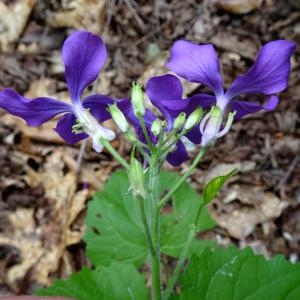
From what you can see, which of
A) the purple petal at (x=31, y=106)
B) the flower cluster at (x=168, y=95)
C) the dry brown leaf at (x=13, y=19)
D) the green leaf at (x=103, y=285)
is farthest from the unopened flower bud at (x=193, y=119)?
the dry brown leaf at (x=13, y=19)

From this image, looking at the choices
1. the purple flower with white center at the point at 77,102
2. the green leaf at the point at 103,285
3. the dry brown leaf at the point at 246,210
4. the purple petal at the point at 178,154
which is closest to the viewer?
the purple flower with white center at the point at 77,102

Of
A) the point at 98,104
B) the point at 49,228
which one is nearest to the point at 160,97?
the point at 98,104

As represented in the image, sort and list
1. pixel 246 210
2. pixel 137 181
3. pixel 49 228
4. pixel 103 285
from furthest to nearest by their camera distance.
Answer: pixel 246 210, pixel 49 228, pixel 103 285, pixel 137 181

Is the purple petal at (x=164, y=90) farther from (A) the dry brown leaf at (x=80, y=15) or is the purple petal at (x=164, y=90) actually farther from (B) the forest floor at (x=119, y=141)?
(A) the dry brown leaf at (x=80, y=15)

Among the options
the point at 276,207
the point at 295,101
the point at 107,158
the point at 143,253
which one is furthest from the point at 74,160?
the point at 295,101

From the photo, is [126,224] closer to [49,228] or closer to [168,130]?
[49,228]

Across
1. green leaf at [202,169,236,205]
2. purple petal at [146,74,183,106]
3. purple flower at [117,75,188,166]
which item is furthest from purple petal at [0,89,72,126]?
green leaf at [202,169,236,205]
